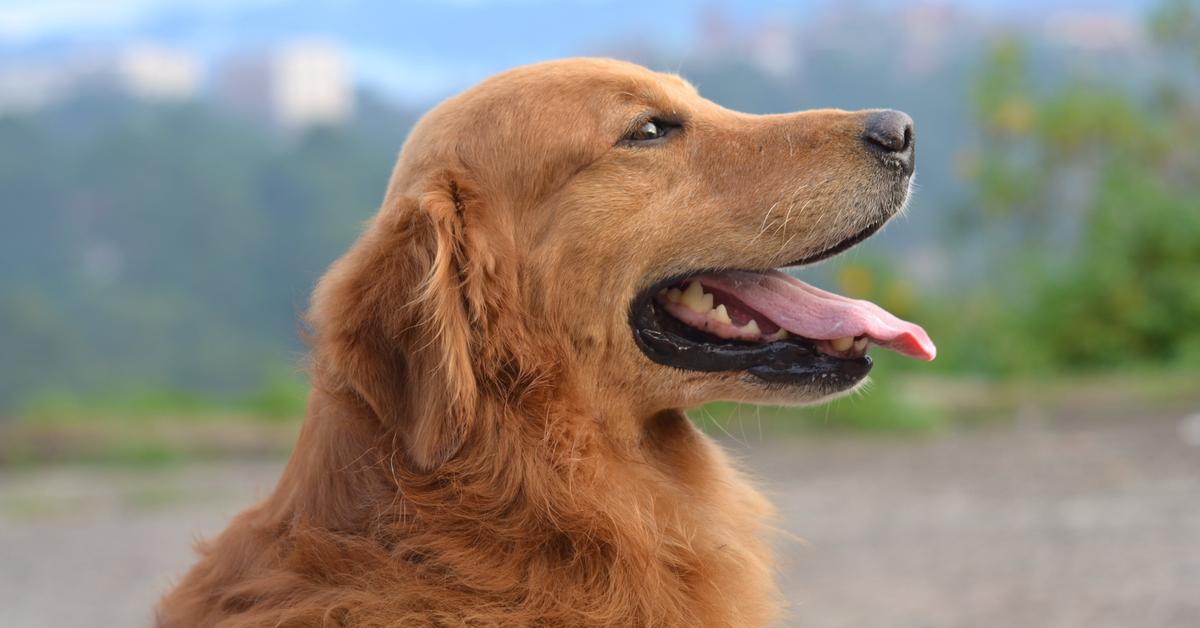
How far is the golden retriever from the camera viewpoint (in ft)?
9.19

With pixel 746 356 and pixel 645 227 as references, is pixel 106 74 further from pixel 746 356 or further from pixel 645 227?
pixel 746 356

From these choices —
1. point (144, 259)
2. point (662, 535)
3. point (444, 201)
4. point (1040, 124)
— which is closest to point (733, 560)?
point (662, 535)

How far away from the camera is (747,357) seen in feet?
10.4

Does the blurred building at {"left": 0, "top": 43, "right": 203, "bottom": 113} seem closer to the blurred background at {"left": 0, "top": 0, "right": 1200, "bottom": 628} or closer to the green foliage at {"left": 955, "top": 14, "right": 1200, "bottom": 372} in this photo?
the blurred background at {"left": 0, "top": 0, "right": 1200, "bottom": 628}

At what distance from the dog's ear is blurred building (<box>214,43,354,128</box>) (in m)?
30.1

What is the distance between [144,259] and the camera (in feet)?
78.8

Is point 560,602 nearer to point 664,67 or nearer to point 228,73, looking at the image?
point 664,67

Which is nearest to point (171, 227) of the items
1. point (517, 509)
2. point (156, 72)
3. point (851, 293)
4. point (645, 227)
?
point (156, 72)

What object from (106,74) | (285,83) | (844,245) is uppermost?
(285,83)

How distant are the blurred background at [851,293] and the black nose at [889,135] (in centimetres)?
30

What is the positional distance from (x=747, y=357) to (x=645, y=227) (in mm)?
419

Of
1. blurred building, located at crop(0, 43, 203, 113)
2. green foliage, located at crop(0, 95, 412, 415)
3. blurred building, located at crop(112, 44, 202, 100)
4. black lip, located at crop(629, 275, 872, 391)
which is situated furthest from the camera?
blurred building, located at crop(0, 43, 203, 113)

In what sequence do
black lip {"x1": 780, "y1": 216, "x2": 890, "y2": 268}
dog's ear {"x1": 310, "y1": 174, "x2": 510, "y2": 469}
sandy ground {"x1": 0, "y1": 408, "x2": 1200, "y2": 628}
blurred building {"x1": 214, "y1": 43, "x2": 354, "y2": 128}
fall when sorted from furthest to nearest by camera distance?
blurred building {"x1": 214, "y1": 43, "x2": 354, "y2": 128}
sandy ground {"x1": 0, "y1": 408, "x2": 1200, "y2": 628}
black lip {"x1": 780, "y1": 216, "x2": 890, "y2": 268}
dog's ear {"x1": 310, "y1": 174, "x2": 510, "y2": 469}

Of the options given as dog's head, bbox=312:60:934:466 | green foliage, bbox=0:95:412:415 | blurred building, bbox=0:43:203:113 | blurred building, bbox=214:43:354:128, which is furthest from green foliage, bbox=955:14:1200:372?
blurred building, bbox=214:43:354:128
